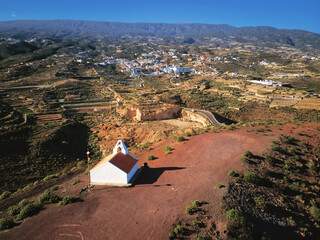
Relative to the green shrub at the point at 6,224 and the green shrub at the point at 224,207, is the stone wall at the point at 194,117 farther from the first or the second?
the green shrub at the point at 6,224

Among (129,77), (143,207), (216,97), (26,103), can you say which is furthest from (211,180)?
(129,77)

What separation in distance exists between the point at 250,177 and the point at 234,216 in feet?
12.9

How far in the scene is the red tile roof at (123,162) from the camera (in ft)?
40.0

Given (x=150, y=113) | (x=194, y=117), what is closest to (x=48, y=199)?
(x=150, y=113)

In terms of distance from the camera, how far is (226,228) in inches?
325

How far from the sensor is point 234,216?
8.58 metres

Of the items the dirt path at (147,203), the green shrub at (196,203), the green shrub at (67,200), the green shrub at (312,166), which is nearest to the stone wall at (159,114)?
the dirt path at (147,203)

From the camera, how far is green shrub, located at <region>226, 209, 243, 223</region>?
27.4ft

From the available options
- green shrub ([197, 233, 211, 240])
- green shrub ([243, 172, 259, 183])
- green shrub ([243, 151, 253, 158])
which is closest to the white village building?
green shrub ([197, 233, 211, 240])

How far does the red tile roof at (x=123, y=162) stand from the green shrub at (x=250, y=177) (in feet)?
24.9

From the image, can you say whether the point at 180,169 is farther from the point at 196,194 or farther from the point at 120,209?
the point at 120,209

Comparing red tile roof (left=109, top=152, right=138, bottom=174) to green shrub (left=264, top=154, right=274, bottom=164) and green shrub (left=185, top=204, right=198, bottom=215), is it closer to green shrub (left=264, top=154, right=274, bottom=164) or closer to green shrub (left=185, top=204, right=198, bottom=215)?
green shrub (left=185, top=204, right=198, bottom=215)

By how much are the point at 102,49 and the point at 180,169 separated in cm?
17761

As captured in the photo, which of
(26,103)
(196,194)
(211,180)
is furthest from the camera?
(26,103)
